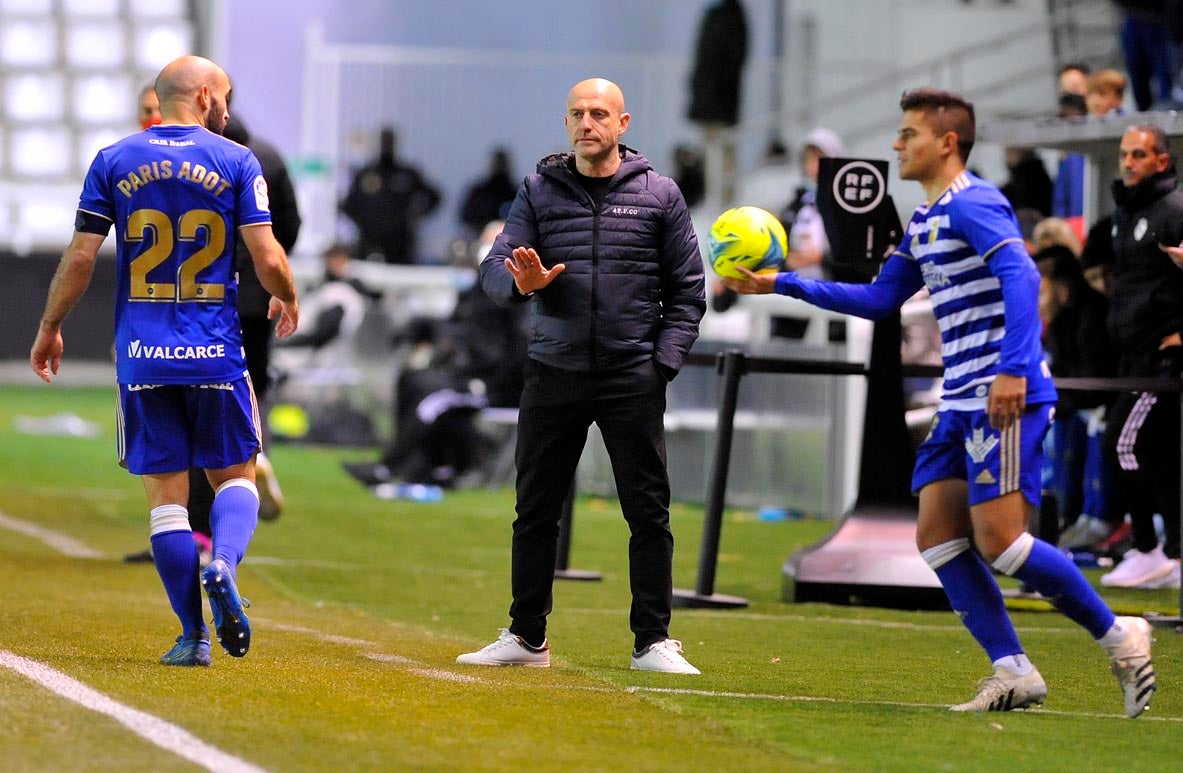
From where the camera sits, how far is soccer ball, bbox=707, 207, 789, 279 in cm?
702

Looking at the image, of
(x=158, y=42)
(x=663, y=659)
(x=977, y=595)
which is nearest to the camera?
(x=977, y=595)

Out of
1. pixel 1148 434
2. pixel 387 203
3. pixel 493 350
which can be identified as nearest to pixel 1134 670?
pixel 1148 434

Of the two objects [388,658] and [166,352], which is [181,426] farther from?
[388,658]

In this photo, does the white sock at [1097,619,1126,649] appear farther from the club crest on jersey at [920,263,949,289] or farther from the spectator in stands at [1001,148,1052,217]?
the spectator in stands at [1001,148,1052,217]

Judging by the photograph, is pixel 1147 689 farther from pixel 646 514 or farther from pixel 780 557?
pixel 780 557

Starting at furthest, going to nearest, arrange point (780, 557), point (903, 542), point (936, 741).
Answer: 1. point (780, 557)
2. point (903, 542)
3. point (936, 741)

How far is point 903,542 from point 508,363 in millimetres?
7103

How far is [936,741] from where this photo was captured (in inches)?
225

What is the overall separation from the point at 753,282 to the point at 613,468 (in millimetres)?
824

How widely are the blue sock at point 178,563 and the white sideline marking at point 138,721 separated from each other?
1.58 ft

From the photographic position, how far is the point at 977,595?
252 inches

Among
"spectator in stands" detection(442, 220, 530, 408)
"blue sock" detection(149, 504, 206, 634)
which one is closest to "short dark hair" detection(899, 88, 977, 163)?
"blue sock" detection(149, 504, 206, 634)

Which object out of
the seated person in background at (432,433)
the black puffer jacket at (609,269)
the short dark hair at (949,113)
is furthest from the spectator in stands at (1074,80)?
the short dark hair at (949,113)

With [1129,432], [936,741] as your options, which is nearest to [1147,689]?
[936,741]
